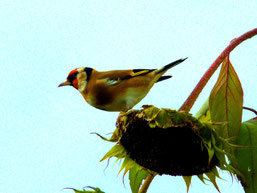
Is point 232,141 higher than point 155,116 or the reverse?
the reverse

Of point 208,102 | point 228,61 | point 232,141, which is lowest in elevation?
point 232,141

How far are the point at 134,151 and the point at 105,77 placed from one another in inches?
60.9

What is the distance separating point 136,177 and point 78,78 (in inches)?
76.3

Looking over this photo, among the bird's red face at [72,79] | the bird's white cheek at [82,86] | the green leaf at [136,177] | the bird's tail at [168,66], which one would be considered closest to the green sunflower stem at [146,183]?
the green leaf at [136,177]

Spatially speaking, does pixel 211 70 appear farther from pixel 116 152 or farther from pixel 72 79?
pixel 72 79

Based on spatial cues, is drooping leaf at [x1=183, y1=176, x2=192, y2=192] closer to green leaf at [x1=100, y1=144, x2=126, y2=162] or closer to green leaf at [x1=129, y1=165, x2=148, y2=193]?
green leaf at [x1=129, y1=165, x2=148, y2=193]

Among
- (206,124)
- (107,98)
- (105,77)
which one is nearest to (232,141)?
(206,124)

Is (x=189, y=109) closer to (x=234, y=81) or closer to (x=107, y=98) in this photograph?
(x=234, y=81)

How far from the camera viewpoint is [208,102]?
255 centimetres

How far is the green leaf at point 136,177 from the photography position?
252cm

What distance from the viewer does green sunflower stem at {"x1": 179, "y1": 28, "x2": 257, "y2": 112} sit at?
2270 mm

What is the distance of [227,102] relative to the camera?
8.11 ft

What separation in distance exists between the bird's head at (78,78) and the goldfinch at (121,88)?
0.24m

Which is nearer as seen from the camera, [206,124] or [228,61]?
[206,124]
